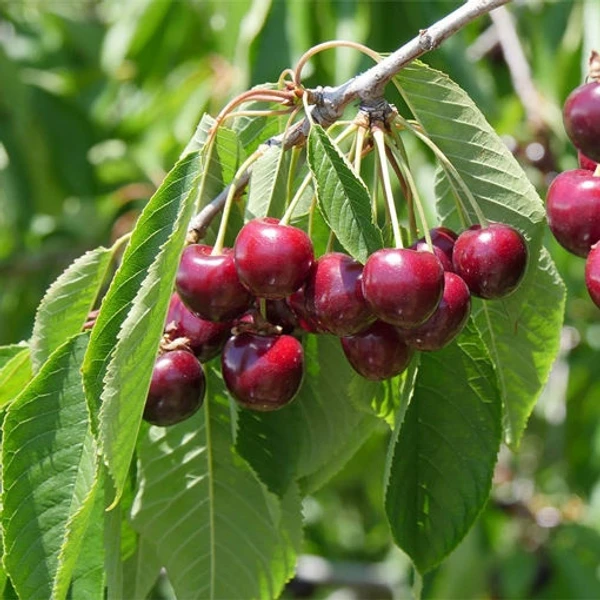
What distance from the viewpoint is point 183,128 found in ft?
13.3

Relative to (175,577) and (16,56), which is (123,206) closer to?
(16,56)

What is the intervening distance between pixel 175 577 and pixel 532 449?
4.03 metres

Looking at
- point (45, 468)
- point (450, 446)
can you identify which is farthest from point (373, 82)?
point (45, 468)

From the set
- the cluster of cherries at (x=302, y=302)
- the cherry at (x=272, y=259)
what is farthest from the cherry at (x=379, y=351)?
the cherry at (x=272, y=259)

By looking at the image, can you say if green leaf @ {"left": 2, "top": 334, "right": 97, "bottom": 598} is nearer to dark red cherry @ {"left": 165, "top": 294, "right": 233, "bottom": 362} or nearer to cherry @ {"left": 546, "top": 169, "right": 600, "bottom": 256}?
dark red cherry @ {"left": 165, "top": 294, "right": 233, "bottom": 362}

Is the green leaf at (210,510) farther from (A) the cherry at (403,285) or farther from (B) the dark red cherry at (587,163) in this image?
(B) the dark red cherry at (587,163)

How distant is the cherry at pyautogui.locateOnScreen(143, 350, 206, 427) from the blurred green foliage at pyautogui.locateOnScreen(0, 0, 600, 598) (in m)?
1.96

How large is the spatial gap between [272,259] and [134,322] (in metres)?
0.18

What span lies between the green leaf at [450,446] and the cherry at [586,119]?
33 cm

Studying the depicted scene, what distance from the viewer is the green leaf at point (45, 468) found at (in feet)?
4.95

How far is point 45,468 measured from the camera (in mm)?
1548

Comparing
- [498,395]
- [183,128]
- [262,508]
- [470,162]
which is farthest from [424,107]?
[183,128]

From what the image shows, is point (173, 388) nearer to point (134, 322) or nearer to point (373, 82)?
point (134, 322)

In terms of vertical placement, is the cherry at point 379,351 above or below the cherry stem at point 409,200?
below
